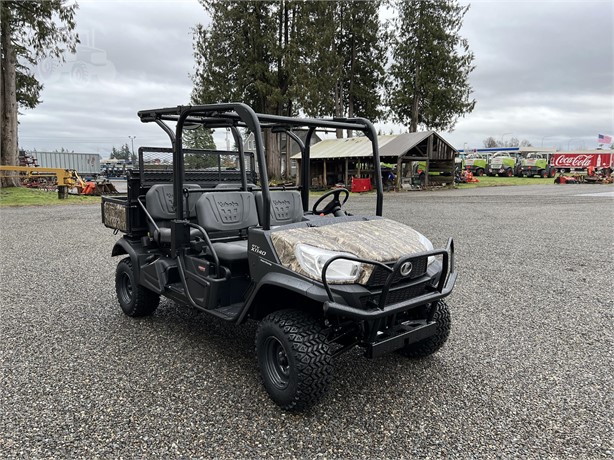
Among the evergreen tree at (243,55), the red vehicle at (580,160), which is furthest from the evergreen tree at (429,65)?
the red vehicle at (580,160)

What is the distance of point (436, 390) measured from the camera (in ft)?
10.0

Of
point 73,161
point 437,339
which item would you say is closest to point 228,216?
point 437,339

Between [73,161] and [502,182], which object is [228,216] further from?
[73,161]

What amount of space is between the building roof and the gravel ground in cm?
1795

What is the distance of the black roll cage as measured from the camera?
9.68ft

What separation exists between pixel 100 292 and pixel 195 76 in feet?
80.3

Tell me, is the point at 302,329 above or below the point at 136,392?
above

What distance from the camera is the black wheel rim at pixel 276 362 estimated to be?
2867 millimetres

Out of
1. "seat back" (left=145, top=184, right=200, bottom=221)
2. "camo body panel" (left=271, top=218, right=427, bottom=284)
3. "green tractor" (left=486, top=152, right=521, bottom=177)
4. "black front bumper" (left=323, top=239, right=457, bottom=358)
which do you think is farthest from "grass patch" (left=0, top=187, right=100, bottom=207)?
"green tractor" (left=486, top=152, right=521, bottom=177)

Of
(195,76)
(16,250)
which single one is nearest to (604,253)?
(16,250)

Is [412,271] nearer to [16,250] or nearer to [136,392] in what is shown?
[136,392]

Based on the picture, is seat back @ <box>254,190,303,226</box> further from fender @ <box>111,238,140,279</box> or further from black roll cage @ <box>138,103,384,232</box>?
fender @ <box>111,238,140,279</box>

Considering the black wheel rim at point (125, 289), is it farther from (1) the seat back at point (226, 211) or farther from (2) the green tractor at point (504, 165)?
(2) the green tractor at point (504, 165)

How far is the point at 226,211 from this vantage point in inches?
152
